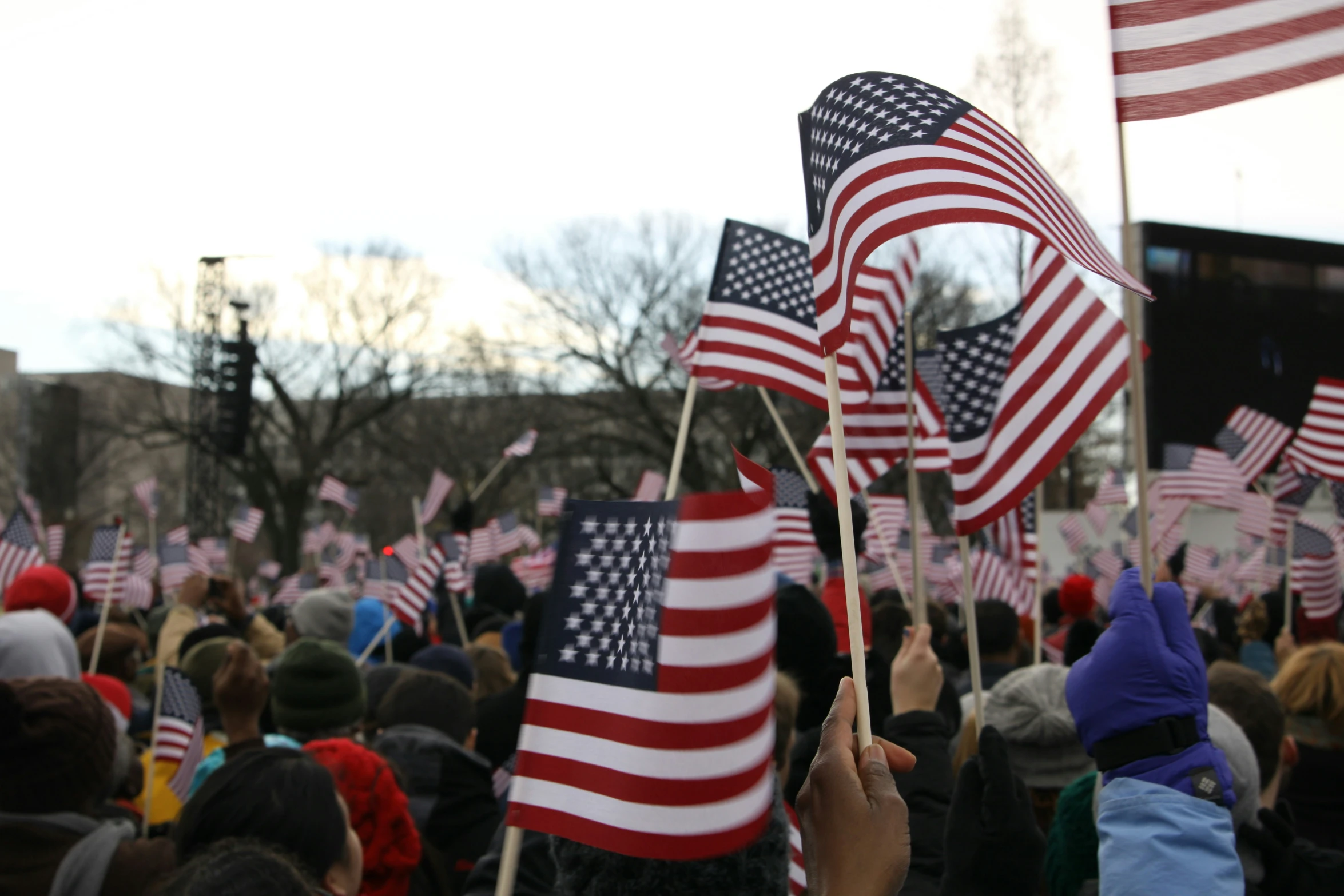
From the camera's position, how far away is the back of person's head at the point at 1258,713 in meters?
3.35

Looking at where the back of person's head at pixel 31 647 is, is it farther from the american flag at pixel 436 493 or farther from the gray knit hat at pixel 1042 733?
the american flag at pixel 436 493

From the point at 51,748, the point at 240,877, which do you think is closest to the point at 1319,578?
the point at 51,748

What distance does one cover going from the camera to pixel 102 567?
964 cm

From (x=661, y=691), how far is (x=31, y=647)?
337 centimetres

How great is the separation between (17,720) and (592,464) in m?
39.3

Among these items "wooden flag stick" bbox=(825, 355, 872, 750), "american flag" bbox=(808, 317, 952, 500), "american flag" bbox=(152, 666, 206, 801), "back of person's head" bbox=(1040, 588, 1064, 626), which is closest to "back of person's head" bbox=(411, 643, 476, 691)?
"american flag" bbox=(152, 666, 206, 801)

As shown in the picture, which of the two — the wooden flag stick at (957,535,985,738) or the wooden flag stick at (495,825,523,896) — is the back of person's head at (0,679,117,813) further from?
the wooden flag stick at (957,535,985,738)

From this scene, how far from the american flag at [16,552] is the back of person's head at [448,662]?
6.08 meters

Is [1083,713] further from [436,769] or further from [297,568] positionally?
[297,568]

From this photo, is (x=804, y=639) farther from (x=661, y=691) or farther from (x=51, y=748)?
(x=51, y=748)

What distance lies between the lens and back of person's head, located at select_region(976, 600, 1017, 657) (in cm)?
584

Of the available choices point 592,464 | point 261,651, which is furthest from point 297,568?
point 261,651

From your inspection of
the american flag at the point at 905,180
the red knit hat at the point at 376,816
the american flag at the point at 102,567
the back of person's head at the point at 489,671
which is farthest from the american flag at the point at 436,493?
the american flag at the point at 905,180

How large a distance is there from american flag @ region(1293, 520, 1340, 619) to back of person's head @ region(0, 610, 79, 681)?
303 inches
